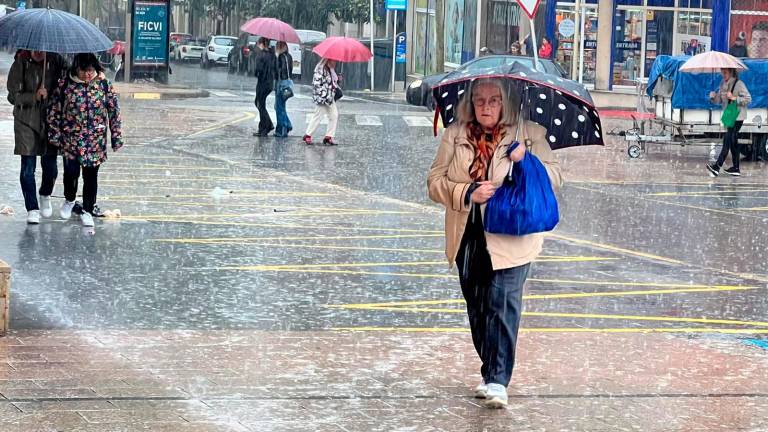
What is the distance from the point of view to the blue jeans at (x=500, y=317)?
22.7ft

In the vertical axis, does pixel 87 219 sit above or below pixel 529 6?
below

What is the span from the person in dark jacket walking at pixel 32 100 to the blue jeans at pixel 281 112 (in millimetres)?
10790

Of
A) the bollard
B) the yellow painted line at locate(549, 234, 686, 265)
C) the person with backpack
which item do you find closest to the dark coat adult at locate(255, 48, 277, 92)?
the person with backpack

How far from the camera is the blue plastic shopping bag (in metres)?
6.78

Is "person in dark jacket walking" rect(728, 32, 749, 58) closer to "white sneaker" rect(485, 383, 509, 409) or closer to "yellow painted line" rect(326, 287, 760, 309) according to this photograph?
"yellow painted line" rect(326, 287, 760, 309)

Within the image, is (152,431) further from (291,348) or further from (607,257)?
(607,257)

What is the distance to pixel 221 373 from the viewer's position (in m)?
7.38

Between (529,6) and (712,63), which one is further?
(529,6)

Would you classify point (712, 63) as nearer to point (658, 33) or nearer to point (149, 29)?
point (658, 33)

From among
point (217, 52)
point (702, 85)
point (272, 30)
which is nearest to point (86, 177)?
point (272, 30)

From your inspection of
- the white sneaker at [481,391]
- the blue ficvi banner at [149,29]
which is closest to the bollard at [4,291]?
the white sneaker at [481,391]

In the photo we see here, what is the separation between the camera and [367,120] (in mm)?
29109

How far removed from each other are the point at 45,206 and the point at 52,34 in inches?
73.5

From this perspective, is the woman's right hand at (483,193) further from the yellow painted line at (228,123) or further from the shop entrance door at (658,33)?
the shop entrance door at (658,33)
